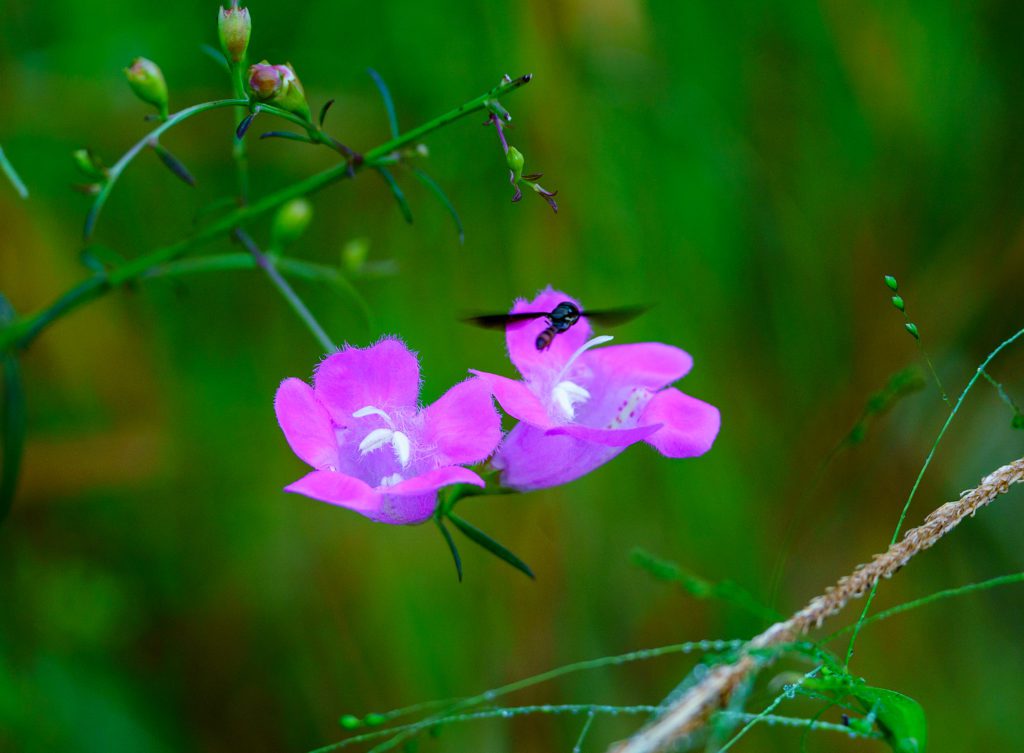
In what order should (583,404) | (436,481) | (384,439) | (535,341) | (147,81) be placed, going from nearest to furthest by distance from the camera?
(436,481)
(147,81)
(384,439)
(535,341)
(583,404)

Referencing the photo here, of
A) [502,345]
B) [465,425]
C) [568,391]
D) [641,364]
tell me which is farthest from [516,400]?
[502,345]

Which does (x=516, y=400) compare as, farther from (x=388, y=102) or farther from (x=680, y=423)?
(x=388, y=102)

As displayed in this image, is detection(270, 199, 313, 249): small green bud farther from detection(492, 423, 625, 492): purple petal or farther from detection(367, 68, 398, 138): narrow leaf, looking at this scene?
detection(492, 423, 625, 492): purple petal

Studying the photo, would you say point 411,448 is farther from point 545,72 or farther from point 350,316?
point 545,72

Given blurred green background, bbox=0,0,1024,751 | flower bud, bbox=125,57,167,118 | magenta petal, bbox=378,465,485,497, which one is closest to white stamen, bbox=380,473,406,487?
magenta petal, bbox=378,465,485,497

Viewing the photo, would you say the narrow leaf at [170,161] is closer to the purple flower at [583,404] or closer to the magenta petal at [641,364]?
the purple flower at [583,404]

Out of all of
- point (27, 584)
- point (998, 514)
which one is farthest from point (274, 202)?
point (998, 514)
